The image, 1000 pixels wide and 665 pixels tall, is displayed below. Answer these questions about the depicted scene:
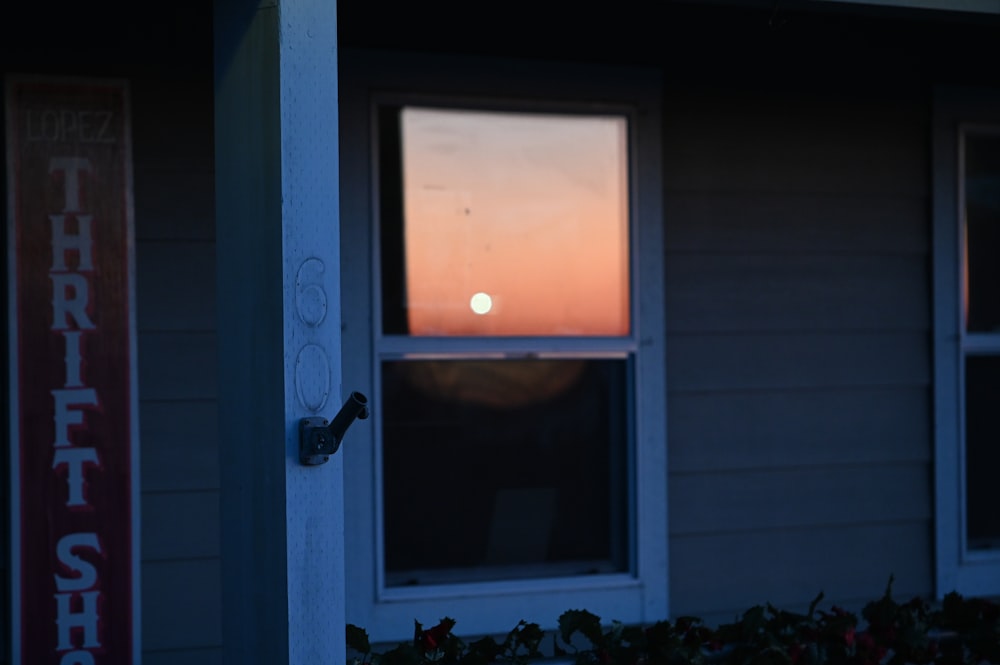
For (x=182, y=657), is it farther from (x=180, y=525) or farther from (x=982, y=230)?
(x=982, y=230)

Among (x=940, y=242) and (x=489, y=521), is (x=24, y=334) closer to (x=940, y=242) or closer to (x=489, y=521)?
(x=489, y=521)

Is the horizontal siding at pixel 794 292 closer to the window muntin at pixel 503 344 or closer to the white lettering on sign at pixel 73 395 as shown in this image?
the window muntin at pixel 503 344

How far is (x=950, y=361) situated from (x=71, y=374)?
9.14 feet

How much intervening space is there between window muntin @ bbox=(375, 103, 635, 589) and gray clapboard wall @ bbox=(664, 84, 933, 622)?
0.22 metres

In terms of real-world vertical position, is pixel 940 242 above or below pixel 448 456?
above

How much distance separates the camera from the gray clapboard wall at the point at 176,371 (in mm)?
3258

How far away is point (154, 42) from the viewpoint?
130 inches

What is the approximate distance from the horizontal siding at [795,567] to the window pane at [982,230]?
76cm

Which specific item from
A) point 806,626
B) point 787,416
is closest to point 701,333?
point 787,416

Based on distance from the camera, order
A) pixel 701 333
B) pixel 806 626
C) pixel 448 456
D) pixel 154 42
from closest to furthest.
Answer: pixel 806 626 → pixel 154 42 → pixel 448 456 → pixel 701 333

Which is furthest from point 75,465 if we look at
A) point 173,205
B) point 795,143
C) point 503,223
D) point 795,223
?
point 795,143

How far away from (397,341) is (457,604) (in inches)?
Answer: 31.3

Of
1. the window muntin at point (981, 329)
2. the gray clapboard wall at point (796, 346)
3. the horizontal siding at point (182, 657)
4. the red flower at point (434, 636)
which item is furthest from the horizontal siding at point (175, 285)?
the window muntin at point (981, 329)

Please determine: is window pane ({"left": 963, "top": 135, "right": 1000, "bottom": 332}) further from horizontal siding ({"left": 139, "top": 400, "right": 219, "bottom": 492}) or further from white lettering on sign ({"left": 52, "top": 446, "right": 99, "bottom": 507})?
white lettering on sign ({"left": 52, "top": 446, "right": 99, "bottom": 507})
